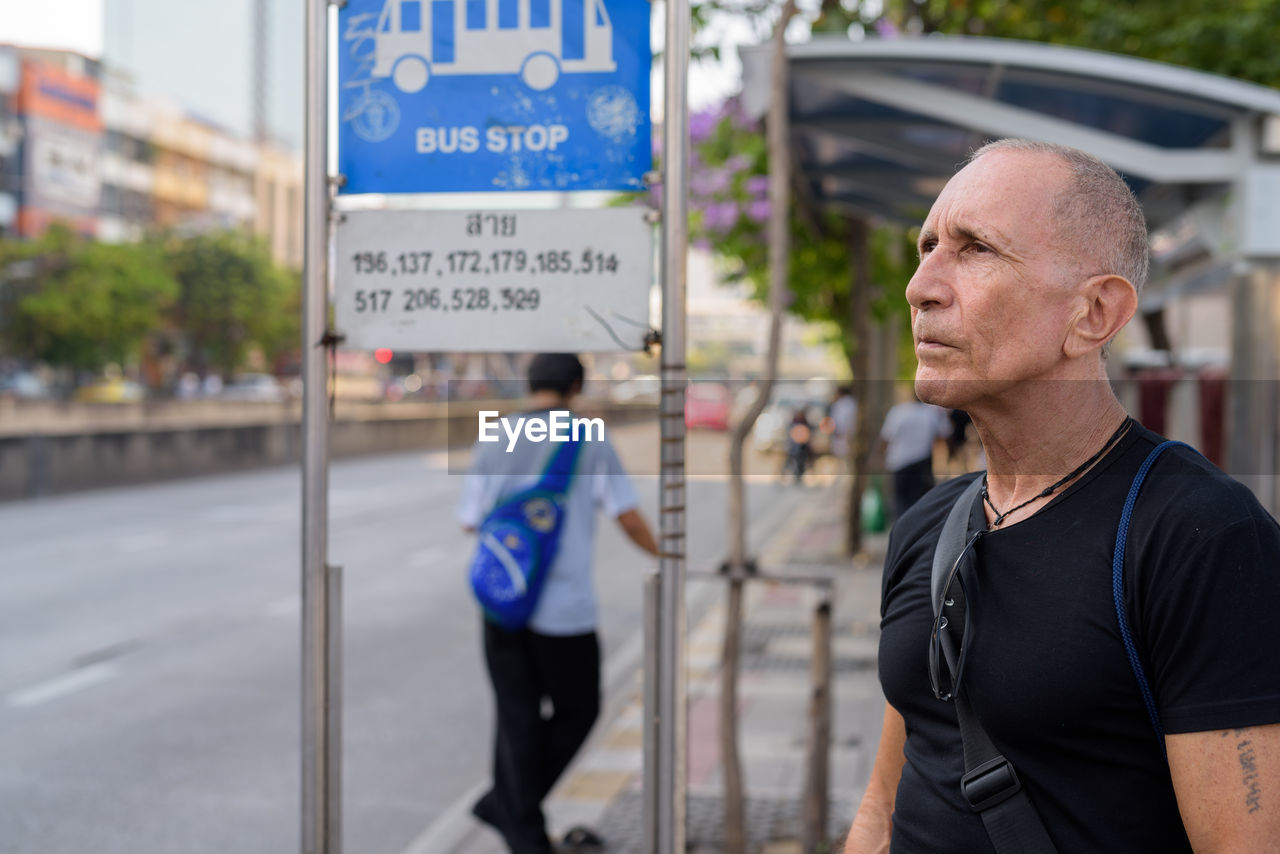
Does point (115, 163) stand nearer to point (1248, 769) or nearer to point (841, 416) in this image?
point (841, 416)

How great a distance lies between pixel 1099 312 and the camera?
160cm

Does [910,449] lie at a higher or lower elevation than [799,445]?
higher

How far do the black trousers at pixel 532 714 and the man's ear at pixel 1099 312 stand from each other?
3.11 meters

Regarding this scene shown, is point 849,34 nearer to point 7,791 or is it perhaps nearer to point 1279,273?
point 1279,273

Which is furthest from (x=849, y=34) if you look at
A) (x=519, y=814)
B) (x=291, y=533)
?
(x=291, y=533)

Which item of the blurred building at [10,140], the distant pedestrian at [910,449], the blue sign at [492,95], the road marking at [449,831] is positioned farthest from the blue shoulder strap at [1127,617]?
the blurred building at [10,140]

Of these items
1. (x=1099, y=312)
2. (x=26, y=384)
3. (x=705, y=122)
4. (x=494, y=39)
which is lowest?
(x=26, y=384)

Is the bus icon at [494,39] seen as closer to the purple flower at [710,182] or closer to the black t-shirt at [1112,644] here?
the black t-shirt at [1112,644]

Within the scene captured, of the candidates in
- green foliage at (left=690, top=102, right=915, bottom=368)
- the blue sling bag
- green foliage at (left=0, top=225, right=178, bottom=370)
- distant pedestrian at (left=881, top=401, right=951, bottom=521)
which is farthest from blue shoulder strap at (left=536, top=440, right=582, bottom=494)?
green foliage at (left=0, top=225, right=178, bottom=370)

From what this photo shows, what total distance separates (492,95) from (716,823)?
319 cm

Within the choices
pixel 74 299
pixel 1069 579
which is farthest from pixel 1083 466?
pixel 74 299

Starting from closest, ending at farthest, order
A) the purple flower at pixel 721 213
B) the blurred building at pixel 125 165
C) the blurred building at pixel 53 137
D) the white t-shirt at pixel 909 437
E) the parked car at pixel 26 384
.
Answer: the purple flower at pixel 721 213
the white t-shirt at pixel 909 437
the parked car at pixel 26 384
the blurred building at pixel 53 137
the blurred building at pixel 125 165

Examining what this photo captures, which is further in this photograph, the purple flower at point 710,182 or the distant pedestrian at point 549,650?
the purple flower at point 710,182

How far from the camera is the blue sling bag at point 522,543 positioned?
435 centimetres
